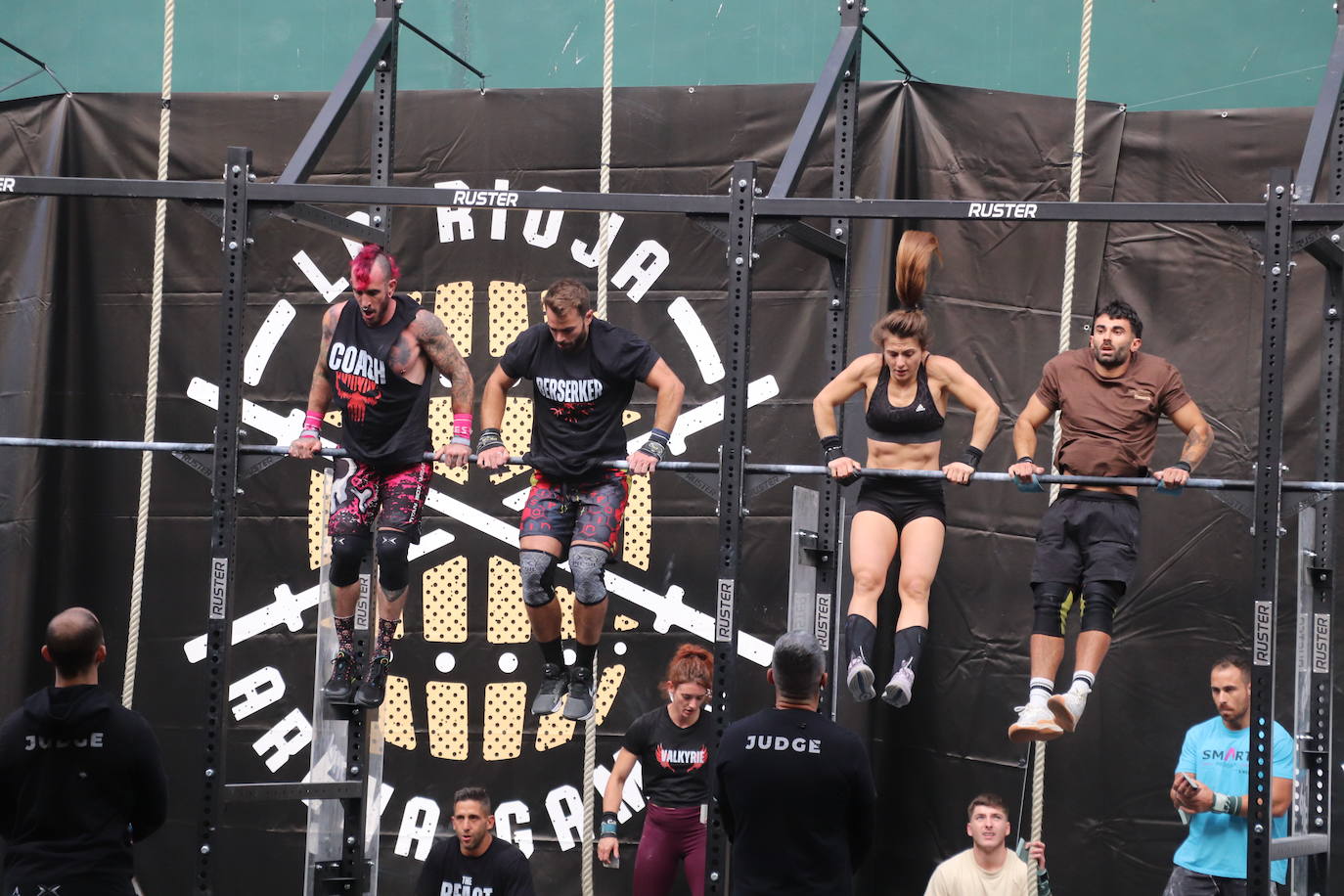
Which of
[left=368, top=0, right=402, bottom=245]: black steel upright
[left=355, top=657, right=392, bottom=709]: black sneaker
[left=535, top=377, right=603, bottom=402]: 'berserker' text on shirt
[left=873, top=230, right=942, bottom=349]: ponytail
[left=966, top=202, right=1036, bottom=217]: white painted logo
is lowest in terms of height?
[left=355, top=657, right=392, bottom=709]: black sneaker

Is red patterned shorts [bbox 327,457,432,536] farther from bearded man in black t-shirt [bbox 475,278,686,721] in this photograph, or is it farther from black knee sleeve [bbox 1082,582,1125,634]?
black knee sleeve [bbox 1082,582,1125,634]

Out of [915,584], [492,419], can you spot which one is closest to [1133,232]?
[915,584]

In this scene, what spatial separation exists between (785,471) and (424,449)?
1415 millimetres

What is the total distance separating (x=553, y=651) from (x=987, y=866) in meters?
1.83

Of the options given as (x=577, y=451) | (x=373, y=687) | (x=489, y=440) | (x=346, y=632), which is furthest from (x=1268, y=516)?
(x=346, y=632)

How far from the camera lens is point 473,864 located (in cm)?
584

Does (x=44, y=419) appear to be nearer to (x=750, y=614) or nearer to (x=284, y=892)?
(x=284, y=892)

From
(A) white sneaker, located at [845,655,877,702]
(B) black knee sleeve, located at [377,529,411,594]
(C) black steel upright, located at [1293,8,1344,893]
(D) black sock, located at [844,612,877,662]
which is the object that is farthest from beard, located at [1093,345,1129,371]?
(B) black knee sleeve, located at [377,529,411,594]

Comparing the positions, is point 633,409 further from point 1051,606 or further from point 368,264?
point 1051,606

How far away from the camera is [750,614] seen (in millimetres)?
6887

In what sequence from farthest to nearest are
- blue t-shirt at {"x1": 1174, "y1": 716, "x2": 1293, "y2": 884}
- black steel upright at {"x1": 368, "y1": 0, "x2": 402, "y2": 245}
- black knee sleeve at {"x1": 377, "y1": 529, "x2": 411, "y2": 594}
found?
1. black steel upright at {"x1": 368, "y1": 0, "x2": 402, "y2": 245}
2. black knee sleeve at {"x1": 377, "y1": 529, "x2": 411, "y2": 594}
3. blue t-shirt at {"x1": 1174, "y1": 716, "x2": 1293, "y2": 884}

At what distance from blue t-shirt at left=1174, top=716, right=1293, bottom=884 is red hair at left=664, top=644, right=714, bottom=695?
1.80 m

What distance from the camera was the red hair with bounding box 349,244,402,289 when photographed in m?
5.70

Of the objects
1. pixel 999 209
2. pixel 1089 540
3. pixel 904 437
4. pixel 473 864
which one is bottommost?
pixel 473 864
